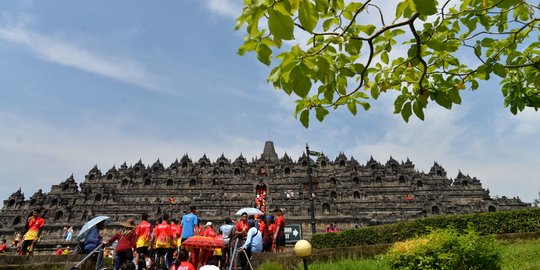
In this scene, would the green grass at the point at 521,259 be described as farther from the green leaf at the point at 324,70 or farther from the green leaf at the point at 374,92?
the green leaf at the point at 324,70

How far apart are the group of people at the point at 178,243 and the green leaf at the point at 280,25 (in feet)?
21.1

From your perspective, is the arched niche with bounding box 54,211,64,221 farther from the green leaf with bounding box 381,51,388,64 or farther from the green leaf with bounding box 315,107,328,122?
the green leaf with bounding box 381,51,388,64

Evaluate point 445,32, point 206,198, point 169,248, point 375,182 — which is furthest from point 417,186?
point 445,32

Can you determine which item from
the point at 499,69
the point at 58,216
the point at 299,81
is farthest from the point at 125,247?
the point at 58,216

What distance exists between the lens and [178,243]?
12.0 metres

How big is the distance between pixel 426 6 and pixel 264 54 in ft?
3.82

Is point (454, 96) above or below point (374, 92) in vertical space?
below

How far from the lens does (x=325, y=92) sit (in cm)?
322

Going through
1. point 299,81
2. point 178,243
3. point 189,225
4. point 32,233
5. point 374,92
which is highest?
point 374,92

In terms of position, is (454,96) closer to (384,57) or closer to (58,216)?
(384,57)

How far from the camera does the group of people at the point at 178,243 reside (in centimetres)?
866

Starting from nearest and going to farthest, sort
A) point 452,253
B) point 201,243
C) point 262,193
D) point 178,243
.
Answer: point 452,253, point 201,243, point 178,243, point 262,193

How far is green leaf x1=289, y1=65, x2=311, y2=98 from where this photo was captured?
7.38 feet

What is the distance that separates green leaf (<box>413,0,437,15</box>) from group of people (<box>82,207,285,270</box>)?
22.1 feet
